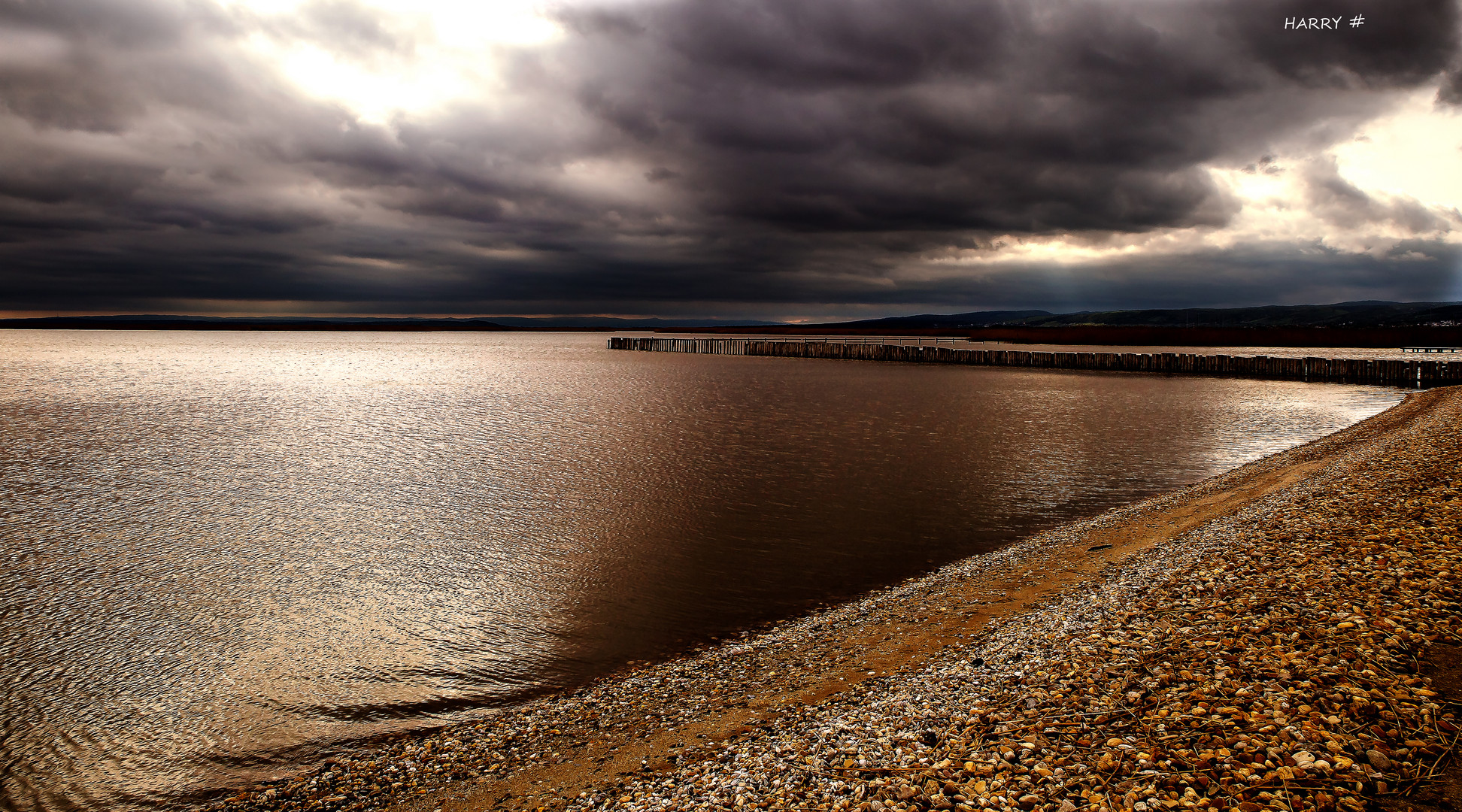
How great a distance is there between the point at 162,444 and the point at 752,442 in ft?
56.8

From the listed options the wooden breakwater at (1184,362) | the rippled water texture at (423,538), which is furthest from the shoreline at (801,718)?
the wooden breakwater at (1184,362)

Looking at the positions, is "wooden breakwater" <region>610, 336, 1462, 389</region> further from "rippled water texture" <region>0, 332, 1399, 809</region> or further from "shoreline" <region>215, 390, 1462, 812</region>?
"shoreline" <region>215, 390, 1462, 812</region>

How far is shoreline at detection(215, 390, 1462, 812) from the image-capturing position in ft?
14.8

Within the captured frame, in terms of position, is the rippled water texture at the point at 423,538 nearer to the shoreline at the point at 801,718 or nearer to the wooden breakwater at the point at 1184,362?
the shoreline at the point at 801,718

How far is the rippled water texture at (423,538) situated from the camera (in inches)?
266

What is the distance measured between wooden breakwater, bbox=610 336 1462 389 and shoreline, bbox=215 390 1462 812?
4930 centimetres

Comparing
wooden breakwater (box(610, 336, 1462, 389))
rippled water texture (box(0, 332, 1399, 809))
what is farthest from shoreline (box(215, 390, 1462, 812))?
wooden breakwater (box(610, 336, 1462, 389))

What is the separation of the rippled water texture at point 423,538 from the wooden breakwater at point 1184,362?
20.4 metres

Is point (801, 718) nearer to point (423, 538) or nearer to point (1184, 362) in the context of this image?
point (423, 538)

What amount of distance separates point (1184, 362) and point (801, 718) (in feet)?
214

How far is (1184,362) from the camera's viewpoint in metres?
59.2

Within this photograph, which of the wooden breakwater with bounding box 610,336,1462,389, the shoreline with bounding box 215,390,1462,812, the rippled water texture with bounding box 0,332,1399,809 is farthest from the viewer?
the wooden breakwater with bounding box 610,336,1462,389

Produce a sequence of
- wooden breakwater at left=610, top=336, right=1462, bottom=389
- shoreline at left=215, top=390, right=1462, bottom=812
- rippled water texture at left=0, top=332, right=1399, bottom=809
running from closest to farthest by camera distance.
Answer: shoreline at left=215, top=390, right=1462, bottom=812, rippled water texture at left=0, top=332, right=1399, bottom=809, wooden breakwater at left=610, top=336, right=1462, bottom=389

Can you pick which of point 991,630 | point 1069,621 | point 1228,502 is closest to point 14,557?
point 991,630
